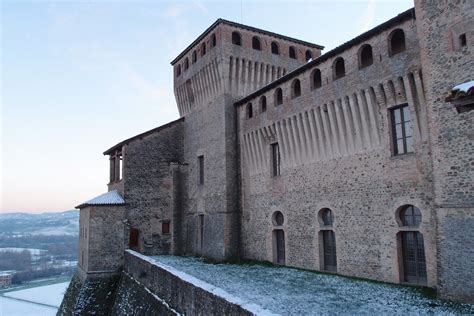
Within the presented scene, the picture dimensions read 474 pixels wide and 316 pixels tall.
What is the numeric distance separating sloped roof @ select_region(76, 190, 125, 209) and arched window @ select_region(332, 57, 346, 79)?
40.9 feet

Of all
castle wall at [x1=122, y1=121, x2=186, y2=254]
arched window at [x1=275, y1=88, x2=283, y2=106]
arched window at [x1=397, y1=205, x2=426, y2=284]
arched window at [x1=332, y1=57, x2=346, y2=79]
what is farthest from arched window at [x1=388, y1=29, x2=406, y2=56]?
castle wall at [x1=122, y1=121, x2=186, y2=254]

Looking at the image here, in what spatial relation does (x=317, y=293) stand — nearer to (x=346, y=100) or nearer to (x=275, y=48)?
(x=346, y=100)

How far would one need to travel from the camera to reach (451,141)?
31.1 ft

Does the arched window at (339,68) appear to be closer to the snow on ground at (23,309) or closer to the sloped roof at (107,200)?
the sloped roof at (107,200)

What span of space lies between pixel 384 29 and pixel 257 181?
856cm

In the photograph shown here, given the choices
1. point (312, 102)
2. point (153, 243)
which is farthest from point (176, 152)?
point (312, 102)

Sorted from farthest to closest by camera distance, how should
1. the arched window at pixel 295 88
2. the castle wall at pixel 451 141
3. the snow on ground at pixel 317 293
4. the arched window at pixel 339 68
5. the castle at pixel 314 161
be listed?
1. the arched window at pixel 295 88
2. the arched window at pixel 339 68
3. the castle at pixel 314 161
4. the castle wall at pixel 451 141
5. the snow on ground at pixel 317 293

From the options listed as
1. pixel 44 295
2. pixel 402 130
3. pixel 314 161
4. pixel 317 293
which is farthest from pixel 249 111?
pixel 44 295

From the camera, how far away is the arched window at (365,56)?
13203 mm

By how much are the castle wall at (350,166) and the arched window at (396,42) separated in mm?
183

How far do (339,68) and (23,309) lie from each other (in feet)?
184

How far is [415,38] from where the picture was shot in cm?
1126

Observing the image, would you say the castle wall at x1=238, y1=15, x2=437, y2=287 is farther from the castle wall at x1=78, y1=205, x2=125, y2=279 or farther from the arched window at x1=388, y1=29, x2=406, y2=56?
the castle wall at x1=78, y1=205, x2=125, y2=279

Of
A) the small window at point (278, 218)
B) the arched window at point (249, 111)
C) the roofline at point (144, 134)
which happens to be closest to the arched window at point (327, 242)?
the small window at point (278, 218)
